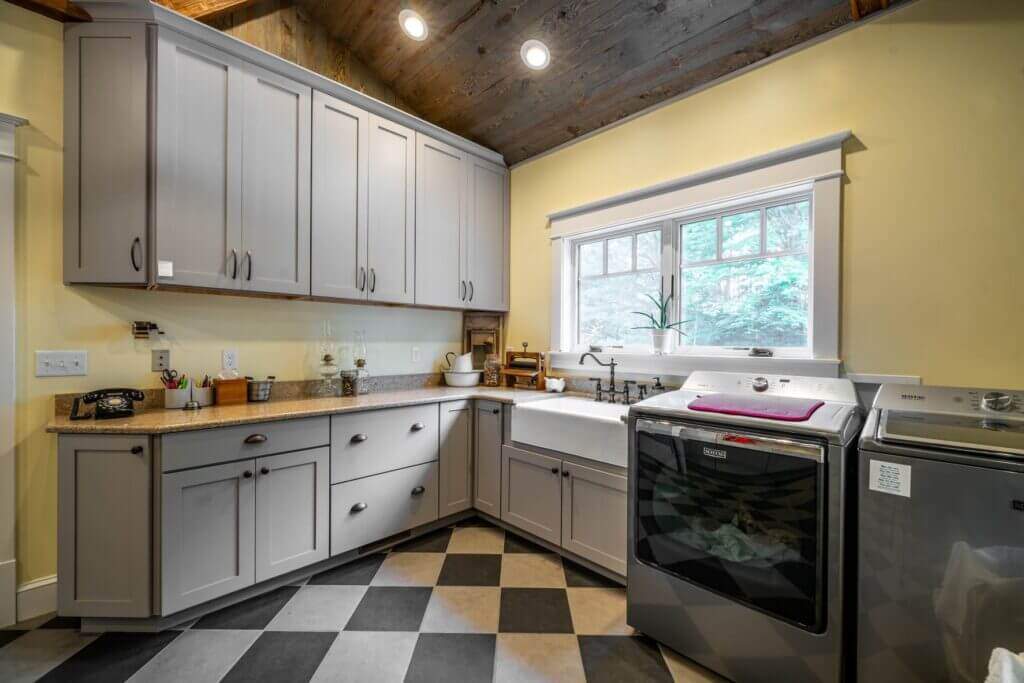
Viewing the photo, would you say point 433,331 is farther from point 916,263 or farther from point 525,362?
point 916,263

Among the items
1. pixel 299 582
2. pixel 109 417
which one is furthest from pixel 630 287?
pixel 109 417

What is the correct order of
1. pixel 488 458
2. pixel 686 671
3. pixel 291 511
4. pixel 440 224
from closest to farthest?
1. pixel 686 671
2. pixel 291 511
3. pixel 488 458
4. pixel 440 224

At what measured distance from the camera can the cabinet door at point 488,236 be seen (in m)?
3.16

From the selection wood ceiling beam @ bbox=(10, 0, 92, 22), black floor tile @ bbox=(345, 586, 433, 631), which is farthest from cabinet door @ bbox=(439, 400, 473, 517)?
wood ceiling beam @ bbox=(10, 0, 92, 22)

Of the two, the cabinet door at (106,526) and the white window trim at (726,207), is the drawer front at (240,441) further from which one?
the white window trim at (726,207)

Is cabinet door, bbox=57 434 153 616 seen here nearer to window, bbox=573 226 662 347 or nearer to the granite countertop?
the granite countertop

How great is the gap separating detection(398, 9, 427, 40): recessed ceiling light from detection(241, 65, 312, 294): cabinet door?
0.75 metres

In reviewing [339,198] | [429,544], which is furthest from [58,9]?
[429,544]

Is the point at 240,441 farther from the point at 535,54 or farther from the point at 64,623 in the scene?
the point at 535,54

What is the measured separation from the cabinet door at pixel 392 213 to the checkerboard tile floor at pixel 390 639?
165cm

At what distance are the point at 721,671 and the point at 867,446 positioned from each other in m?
0.95

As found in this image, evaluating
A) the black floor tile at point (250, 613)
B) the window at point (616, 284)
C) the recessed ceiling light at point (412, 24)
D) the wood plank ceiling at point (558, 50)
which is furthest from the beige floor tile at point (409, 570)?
the recessed ceiling light at point (412, 24)

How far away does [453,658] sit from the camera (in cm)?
162

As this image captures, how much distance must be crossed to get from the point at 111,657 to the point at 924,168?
3.68m
